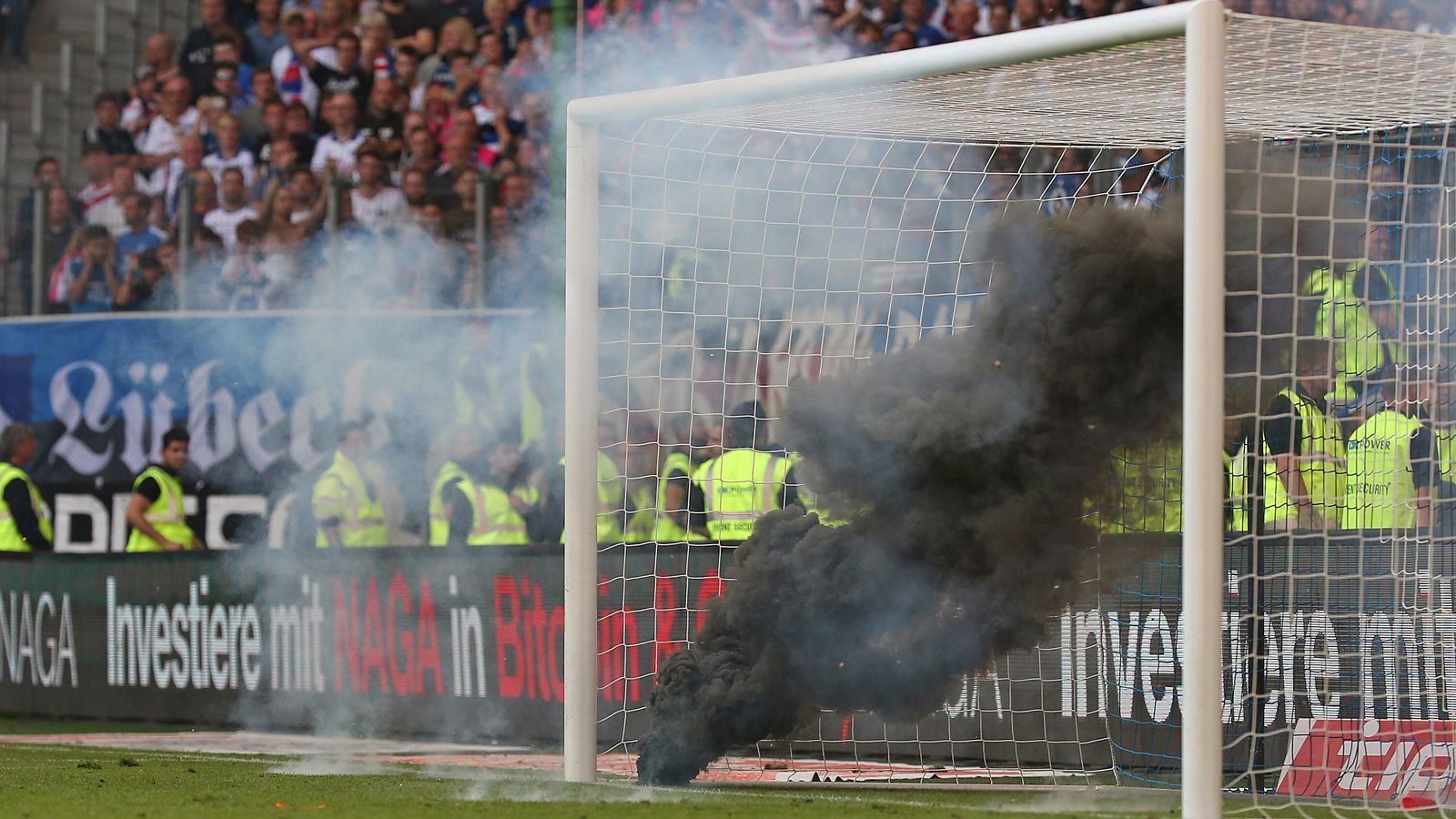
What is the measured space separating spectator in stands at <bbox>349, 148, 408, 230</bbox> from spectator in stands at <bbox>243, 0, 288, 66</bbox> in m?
2.20

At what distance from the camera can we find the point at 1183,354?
580 centimetres

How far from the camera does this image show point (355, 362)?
10914 mm

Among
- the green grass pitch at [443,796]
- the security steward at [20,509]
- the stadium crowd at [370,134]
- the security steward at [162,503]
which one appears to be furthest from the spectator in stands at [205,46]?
the green grass pitch at [443,796]

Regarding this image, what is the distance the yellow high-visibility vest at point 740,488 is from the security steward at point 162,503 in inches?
165

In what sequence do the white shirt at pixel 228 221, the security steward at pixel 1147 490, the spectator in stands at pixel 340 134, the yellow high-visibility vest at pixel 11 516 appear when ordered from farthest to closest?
the spectator in stands at pixel 340 134 → the white shirt at pixel 228 221 → the yellow high-visibility vest at pixel 11 516 → the security steward at pixel 1147 490

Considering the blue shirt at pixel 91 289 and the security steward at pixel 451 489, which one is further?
the blue shirt at pixel 91 289

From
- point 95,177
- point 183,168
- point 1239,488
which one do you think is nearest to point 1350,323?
point 1239,488

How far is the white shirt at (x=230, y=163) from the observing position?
523 inches

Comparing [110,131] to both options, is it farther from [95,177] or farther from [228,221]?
[228,221]

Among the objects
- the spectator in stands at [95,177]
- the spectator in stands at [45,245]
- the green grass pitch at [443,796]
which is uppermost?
the spectator in stands at [95,177]

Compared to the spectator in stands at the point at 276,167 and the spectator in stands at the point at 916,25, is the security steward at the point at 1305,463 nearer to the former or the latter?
the spectator in stands at the point at 916,25

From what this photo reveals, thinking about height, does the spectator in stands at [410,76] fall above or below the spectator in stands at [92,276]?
above

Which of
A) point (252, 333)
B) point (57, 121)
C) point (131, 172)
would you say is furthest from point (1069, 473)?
point (57, 121)

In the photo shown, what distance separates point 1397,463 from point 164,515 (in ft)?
25.0
